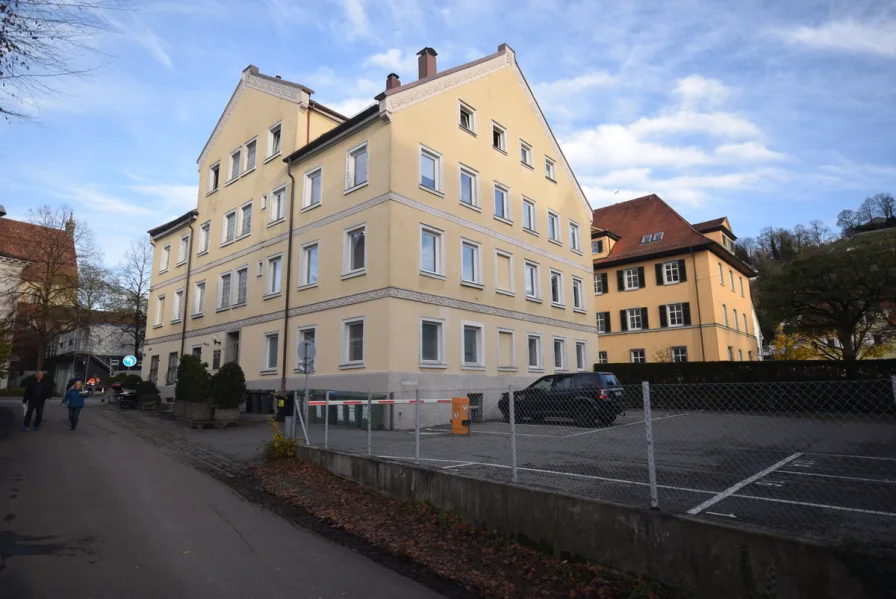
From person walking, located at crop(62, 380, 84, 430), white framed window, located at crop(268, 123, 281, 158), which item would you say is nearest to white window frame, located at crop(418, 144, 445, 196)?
white framed window, located at crop(268, 123, 281, 158)

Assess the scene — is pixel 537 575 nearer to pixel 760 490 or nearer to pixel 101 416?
pixel 760 490

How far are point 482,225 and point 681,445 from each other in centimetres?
1372

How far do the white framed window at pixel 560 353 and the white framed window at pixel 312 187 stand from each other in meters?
12.9

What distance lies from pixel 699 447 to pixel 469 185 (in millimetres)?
15433

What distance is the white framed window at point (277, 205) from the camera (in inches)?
979

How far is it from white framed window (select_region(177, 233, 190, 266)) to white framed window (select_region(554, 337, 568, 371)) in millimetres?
21497

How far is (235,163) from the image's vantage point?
29250 millimetres

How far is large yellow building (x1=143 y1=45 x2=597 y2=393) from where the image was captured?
64.6 ft

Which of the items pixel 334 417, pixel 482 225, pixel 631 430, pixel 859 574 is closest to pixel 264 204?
pixel 482 225

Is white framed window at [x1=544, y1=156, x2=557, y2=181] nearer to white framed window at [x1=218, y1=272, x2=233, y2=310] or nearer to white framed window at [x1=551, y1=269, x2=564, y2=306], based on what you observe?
white framed window at [x1=551, y1=269, x2=564, y2=306]

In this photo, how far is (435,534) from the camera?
6688 mm

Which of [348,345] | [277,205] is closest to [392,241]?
[348,345]

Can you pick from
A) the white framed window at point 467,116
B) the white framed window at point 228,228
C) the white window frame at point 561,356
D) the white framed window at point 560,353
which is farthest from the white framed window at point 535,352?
the white framed window at point 228,228

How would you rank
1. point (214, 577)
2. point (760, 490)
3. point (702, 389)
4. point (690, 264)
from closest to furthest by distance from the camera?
point (214, 577) → point (702, 389) → point (760, 490) → point (690, 264)
